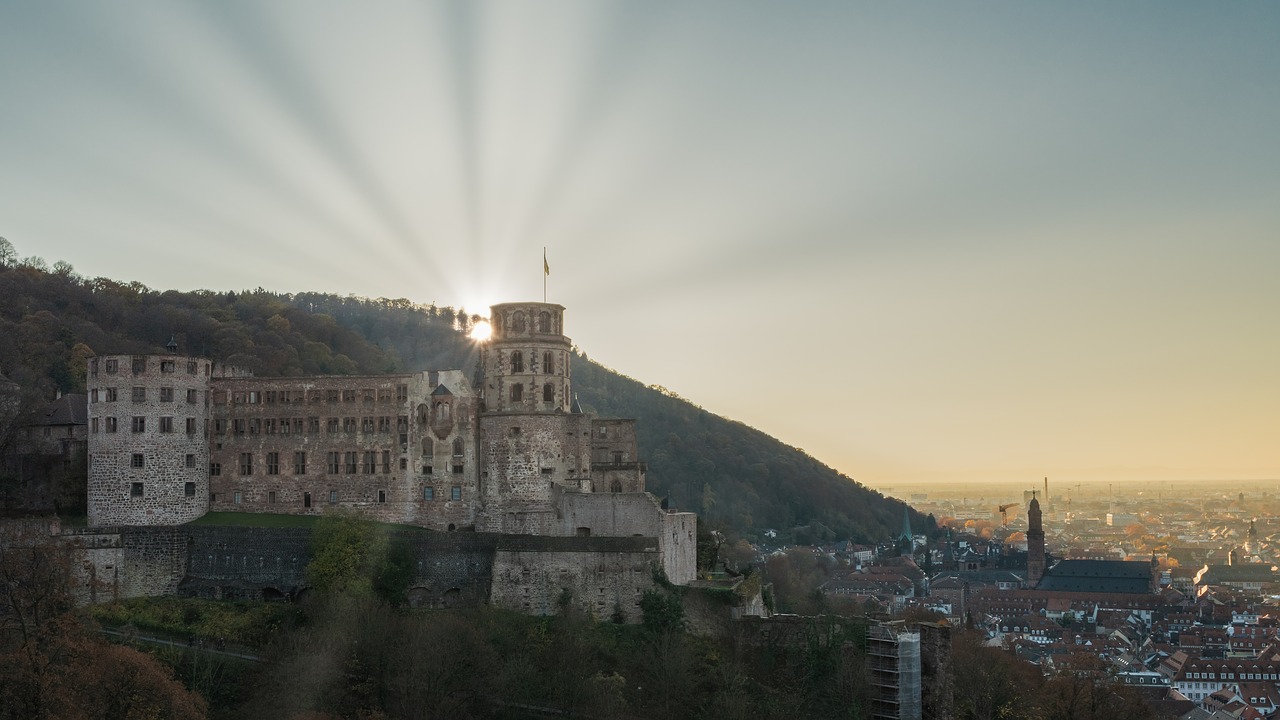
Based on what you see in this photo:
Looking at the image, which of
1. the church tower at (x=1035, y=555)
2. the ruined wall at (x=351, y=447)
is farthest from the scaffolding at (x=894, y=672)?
the church tower at (x=1035, y=555)

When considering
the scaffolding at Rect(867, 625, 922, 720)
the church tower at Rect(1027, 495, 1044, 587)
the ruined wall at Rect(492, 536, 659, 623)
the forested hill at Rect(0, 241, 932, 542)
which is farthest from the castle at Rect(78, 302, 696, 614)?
Answer: the church tower at Rect(1027, 495, 1044, 587)

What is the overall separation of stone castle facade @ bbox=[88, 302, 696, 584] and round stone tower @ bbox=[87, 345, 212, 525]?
0.06 meters

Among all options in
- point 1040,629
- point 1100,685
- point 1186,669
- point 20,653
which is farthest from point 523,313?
point 1040,629

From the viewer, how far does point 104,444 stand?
2346 inches

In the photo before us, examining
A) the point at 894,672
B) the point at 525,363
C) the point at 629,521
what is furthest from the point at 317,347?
the point at 894,672

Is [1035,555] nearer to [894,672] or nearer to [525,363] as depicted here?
[525,363]

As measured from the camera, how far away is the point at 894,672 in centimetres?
5097

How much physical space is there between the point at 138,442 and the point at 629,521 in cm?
2428

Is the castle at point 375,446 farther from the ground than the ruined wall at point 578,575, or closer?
farther from the ground

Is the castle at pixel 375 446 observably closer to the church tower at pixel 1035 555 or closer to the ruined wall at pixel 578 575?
the ruined wall at pixel 578 575

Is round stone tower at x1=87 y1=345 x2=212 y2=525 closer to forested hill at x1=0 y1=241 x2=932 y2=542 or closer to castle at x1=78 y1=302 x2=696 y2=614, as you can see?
castle at x1=78 y1=302 x2=696 y2=614

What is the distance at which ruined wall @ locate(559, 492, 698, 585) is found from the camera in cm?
5834

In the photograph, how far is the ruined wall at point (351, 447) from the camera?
203 ft

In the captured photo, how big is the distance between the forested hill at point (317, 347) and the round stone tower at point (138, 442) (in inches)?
343
